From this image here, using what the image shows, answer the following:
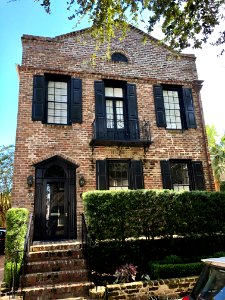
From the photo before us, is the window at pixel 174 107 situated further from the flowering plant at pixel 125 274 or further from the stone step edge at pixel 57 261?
the stone step edge at pixel 57 261

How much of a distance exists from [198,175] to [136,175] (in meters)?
2.74

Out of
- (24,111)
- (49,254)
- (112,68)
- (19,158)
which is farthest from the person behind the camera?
(112,68)

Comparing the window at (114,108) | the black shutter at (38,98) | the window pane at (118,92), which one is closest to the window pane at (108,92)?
the window at (114,108)

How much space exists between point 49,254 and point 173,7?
23.6ft

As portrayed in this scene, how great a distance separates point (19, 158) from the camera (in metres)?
9.13

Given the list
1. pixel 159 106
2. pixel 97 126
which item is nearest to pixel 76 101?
pixel 97 126

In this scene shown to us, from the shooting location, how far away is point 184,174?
10.8 metres

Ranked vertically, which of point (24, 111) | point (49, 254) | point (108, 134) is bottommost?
point (49, 254)

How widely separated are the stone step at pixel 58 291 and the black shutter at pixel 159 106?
7076mm

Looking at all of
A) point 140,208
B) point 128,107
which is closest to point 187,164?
point 128,107

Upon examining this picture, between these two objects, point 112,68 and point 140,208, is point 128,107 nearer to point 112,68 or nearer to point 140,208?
point 112,68

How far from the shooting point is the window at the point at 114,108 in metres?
10.8

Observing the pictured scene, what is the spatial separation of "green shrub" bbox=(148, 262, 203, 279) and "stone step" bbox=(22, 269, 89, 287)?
1742 mm

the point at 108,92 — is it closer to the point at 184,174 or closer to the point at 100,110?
the point at 100,110
